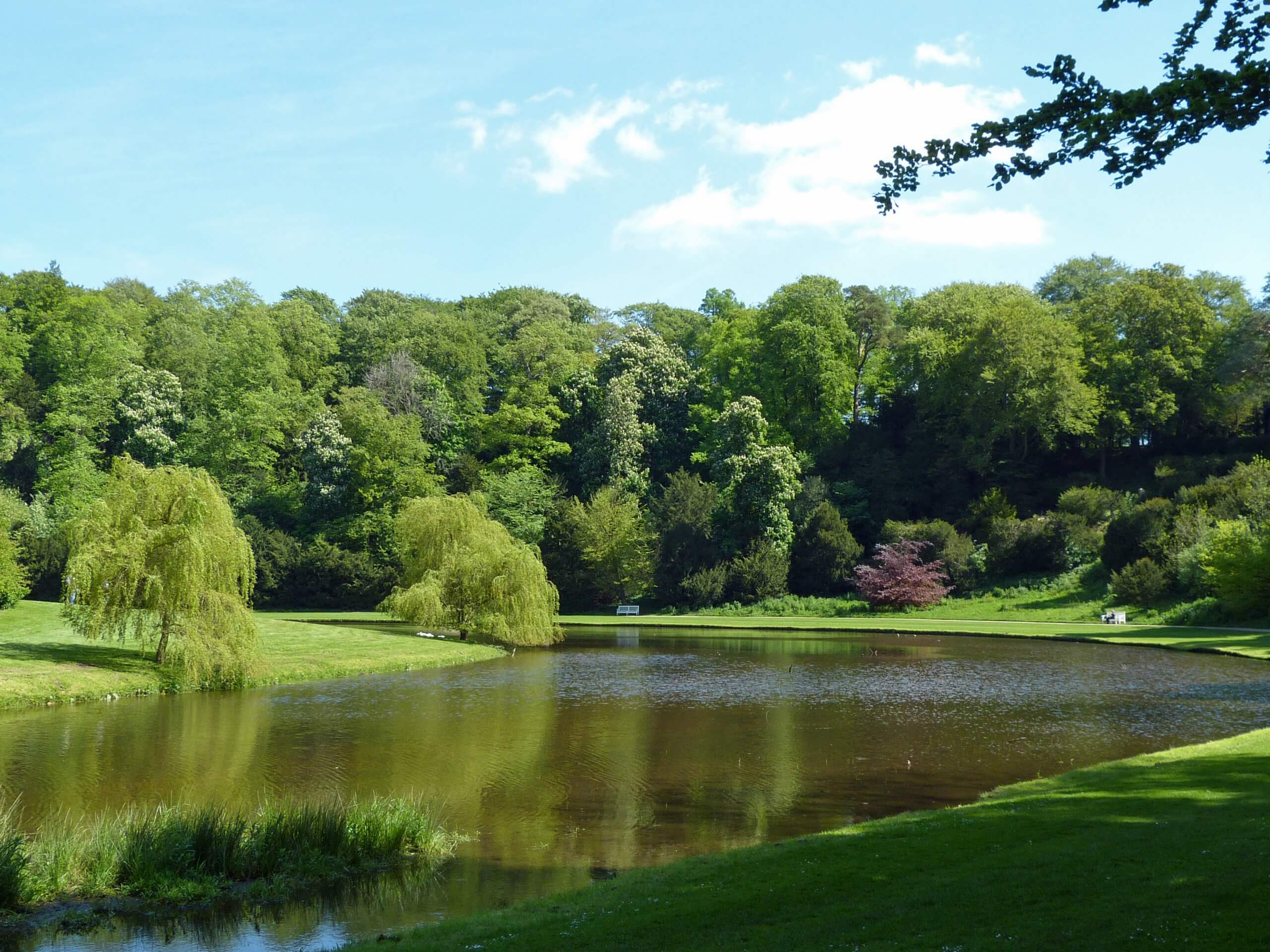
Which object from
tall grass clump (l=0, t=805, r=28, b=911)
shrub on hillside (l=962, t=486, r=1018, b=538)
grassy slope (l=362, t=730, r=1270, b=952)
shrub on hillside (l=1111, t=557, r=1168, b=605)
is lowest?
tall grass clump (l=0, t=805, r=28, b=911)

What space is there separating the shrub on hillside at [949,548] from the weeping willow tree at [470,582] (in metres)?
25.5

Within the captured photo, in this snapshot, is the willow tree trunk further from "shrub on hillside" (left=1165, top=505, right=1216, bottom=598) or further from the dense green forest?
"shrub on hillside" (left=1165, top=505, right=1216, bottom=598)

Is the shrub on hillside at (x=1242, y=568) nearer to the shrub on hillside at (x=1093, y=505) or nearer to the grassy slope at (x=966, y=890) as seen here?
the shrub on hillside at (x=1093, y=505)

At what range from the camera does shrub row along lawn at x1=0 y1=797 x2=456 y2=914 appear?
36.4 feet

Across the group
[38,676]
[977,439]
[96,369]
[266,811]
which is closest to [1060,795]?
[266,811]

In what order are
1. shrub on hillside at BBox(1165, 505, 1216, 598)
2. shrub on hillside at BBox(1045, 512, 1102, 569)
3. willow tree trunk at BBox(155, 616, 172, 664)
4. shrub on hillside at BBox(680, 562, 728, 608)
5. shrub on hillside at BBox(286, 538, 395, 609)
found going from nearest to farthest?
willow tree trunk at BBox(155, 616, 172, 664) < shrub on hillside at BBox(1165, 505, 1216, 598) < shrub on hillside at BBox(1045, 512, 1102, 569) < shrub on hillside at BBox(680, 562, 728, 608) < shrub on hillside at BBox(286, 538, 395, 609)

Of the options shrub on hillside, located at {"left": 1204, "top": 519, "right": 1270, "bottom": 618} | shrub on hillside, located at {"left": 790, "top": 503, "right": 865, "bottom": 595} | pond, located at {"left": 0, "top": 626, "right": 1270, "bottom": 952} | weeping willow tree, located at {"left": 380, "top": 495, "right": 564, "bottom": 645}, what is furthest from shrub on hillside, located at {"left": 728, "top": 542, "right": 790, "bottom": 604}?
pond, located at {"left": 0, "top": 626, "right": 1270, "bottom": 952}

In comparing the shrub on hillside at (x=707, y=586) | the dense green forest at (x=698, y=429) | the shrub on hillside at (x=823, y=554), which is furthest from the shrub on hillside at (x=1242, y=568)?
the shrub on hillside at (x=707, y=586)

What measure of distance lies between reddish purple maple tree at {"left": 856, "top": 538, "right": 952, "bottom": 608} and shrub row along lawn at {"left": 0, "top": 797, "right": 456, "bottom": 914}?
45.7 m

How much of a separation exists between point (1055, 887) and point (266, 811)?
32.5ft

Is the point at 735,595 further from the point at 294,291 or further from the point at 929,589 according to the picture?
the point at 294,291

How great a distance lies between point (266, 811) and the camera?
13.4 meters

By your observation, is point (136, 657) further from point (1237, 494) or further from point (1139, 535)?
point (1237, 494)

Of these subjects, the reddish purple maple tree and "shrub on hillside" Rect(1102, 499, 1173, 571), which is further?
the reddish purple maple tree
